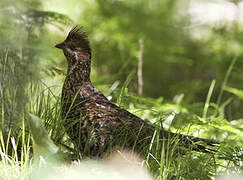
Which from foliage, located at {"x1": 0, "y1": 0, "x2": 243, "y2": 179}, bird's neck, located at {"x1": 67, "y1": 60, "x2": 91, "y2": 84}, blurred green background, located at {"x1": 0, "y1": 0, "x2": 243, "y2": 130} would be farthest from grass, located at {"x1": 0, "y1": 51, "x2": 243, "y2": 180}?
blurred green background, located at {"x1": 0, "y1": 0, "x2": 243, "y2": 130}

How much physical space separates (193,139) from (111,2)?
543 cm

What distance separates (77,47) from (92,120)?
1.42ft

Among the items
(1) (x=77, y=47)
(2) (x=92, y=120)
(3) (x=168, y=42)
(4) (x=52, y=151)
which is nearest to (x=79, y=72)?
(1) (x=77, y=47)

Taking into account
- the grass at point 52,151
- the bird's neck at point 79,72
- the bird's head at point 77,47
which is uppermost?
the bird's head at point 77,47

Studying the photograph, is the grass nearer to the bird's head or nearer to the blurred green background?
the bird's head

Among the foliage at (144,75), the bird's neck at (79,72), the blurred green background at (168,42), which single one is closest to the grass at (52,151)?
the foliage at (144,75)

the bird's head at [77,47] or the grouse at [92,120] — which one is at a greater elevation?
the bird's head at [77,47]

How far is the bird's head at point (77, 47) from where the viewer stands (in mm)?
2039

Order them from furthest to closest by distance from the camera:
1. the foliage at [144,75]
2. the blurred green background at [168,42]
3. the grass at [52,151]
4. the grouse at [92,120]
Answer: the blurred green background at [168,42], the foliage at [144,75], the grouse at [92,120], the grass at [52,151]

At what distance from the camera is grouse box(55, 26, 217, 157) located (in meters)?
1.96

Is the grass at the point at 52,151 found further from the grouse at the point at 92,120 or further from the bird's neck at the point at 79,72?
the bird's neck at the point at 79,72

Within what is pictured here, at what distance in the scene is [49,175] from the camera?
1.70 meters

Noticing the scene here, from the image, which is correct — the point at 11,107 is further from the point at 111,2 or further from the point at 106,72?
the point at 111,2

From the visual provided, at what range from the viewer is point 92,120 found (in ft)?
6.48
